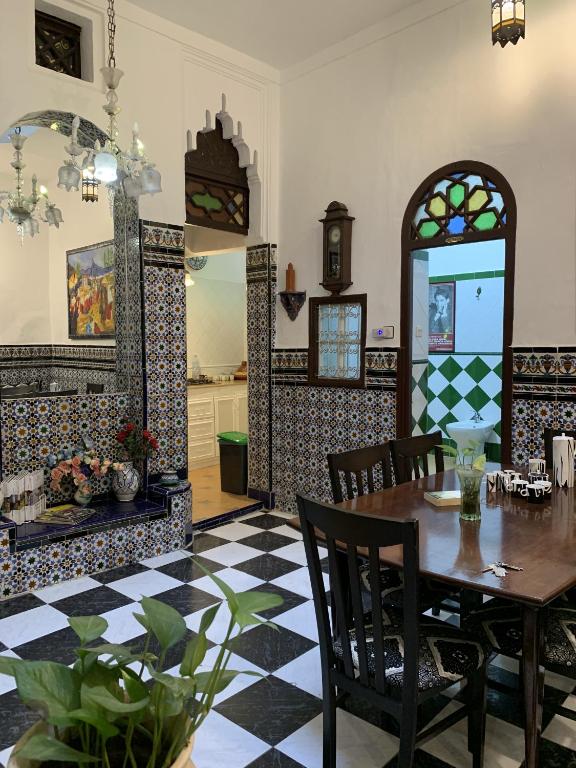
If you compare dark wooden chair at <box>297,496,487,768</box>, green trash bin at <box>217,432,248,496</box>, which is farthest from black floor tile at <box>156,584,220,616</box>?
green trash bin at <box>217,432,248,496</box>

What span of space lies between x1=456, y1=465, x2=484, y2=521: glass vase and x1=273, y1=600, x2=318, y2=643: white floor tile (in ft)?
3.80

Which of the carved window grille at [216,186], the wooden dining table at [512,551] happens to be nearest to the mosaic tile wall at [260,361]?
the carved window grille at [216,186]

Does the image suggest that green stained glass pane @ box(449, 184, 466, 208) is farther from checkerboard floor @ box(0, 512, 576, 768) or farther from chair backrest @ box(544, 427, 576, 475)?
checkerboard floor @ box(0, 512, 576, 768)

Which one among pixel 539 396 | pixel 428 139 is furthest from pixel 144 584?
pixel 428 139

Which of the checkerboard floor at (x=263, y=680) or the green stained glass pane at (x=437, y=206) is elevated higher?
the green stained glass pane at (x=437, y=206)

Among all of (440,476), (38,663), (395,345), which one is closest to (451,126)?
(395,345)

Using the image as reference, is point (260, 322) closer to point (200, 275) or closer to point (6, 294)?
point (6, 294)

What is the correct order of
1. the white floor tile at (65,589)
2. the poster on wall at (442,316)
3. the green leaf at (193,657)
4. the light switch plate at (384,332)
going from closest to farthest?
the green leaf at (193,657)
the white floor tile at (65,589)
the light switch plate at (384,332)
the poster on wall at (442,316)

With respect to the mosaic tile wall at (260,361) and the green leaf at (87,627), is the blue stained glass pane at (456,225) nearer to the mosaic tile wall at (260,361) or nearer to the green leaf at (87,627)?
the mosaic tile wall at (260,361)

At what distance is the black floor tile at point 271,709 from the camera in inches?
94.0

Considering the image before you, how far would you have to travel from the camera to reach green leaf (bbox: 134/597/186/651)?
1.02m

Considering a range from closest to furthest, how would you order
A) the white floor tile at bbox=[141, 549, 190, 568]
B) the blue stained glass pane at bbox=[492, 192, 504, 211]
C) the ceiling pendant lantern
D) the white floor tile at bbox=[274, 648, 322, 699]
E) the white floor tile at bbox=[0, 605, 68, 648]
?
the white floor tile at bbox=[274, 648, 322, 699]
the ceiling pendant lantern
the white floor tile at bbox=[0, 605, 68, 648]
the blue stained glass pane at bbox=[492, 192, 504, 211]
the white floor tile at bbox=[141, 549, 190, 568]

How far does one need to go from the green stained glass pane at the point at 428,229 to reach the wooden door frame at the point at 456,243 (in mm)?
51

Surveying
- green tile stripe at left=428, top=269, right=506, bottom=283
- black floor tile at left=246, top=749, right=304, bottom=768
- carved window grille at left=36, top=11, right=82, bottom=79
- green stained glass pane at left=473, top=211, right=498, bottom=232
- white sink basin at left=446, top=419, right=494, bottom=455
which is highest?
carved window grille at left=36, top=11, right=82, bottom=79
